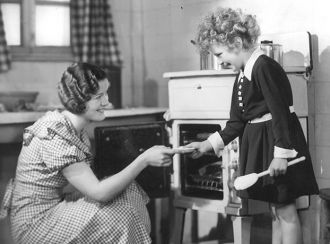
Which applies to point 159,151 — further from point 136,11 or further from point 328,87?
point 136,11

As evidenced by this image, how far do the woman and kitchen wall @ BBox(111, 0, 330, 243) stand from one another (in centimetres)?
121

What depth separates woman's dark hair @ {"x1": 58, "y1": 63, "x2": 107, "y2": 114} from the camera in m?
2.28

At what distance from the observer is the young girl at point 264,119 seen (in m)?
2.31

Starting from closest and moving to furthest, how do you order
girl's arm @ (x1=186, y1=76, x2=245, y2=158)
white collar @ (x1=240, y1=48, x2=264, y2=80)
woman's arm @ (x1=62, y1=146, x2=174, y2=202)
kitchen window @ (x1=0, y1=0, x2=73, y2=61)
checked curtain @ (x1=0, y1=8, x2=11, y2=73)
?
woman's arm @ (x1=62, y1=146, x2=174, y2=202)
white collar @ (x1=240, y1=48, x2=264, y2=80)
girl's arm @ (x1=186, y1=76, x2=245, y2=158)
checked curtain @ (x1=0, y1=8, x2=11, y2=73)
kitchen window @ (x1=0, y1=0, x2=73, y2=61)

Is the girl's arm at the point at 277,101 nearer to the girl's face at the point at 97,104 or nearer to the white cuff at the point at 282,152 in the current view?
the white cuff at the point at 282,152

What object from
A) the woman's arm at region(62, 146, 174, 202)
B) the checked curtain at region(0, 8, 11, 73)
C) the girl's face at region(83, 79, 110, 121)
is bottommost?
the woman's arm at region(62, 146, 174, 202)

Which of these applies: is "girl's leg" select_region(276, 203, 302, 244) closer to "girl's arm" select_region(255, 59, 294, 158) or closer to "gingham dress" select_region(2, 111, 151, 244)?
"girl's arm" select_region(255, 59, 294, 158)

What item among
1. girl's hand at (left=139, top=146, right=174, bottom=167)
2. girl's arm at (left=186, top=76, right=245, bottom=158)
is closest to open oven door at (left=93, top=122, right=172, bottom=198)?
girl's arm at (left=186, top=76, right=245, bottom=158)

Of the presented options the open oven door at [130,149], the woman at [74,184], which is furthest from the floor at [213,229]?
the woman at [74,184]

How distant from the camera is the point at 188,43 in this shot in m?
4.00

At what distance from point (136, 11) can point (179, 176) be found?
168 cm

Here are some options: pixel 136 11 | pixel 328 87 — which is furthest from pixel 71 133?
pixel 136 11

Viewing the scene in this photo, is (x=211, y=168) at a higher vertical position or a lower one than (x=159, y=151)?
lower

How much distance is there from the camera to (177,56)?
13.5ft
